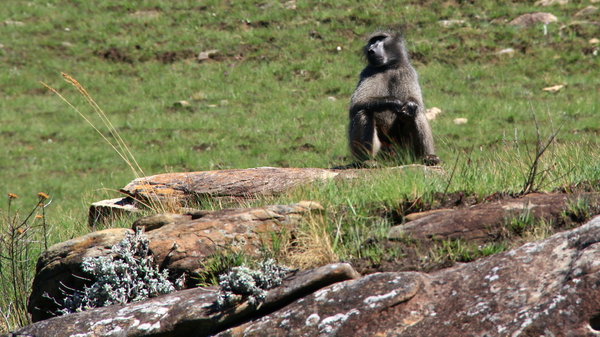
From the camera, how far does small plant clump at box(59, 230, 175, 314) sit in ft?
13.7

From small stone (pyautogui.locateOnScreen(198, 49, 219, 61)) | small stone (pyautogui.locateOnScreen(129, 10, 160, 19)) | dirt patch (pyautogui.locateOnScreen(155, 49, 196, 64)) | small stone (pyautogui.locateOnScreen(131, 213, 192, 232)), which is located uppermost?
small stone (pyautogui.locateOnScreen(129, 10, 160, 19))

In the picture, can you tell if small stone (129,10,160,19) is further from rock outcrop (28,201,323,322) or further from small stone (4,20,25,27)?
rock outcrop (28,201,323,322)

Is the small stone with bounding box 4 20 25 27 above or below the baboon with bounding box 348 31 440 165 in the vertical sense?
above

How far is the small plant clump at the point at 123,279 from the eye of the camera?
4.18 meters

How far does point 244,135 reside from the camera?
1336 cm

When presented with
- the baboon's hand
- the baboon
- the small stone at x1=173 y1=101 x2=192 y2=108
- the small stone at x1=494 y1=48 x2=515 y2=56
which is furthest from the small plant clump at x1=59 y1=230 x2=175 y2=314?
the small stone at x1=494 y1=48 x2=515 y2=56

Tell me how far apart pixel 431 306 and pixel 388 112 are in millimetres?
4416

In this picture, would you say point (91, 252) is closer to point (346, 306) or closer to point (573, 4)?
point (346, 306)

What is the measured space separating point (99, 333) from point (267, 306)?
1087mm

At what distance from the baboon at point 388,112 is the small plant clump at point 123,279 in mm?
3542

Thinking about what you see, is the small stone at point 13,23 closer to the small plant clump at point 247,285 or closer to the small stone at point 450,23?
the small stone at point 450,23

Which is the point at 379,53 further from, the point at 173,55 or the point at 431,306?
the point at 173,55

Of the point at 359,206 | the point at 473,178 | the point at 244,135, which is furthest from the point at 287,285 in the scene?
the point at 244,135

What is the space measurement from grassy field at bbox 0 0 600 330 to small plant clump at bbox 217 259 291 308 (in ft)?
16.1
